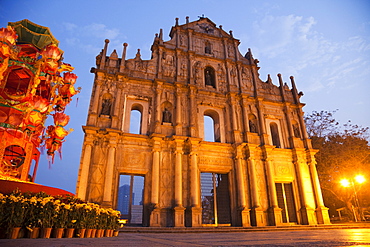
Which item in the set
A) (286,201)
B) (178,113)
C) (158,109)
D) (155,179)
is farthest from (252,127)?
(155,179)

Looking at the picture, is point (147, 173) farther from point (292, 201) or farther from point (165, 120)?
point (292, 201)

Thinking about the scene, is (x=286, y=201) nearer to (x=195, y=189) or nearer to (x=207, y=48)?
Answer: (x=195, y=189)

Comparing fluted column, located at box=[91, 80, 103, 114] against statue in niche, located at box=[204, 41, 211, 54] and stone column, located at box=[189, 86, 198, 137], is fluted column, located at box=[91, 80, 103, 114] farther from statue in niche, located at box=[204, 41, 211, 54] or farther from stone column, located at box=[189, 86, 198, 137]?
statue in niche, located at box=[204, 41, 211, 54]

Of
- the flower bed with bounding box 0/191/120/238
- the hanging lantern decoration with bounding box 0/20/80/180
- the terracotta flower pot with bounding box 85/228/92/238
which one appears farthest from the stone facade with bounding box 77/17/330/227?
the flower bed with bounding box 0/191/120/238

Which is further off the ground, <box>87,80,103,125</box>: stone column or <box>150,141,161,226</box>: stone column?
<box>87,80,103,125</box>: stone column

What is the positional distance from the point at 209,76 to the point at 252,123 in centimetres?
509

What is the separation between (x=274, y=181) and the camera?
52.1 ft

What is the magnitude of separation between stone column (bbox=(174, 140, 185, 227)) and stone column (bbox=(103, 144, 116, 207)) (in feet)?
11.6

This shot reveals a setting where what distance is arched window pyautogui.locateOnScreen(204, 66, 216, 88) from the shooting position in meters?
18.5

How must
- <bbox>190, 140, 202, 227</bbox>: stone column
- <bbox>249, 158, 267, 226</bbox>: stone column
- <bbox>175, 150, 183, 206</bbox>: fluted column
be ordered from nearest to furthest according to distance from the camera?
<bbox>190, 140, 202, 227</bbox>: stone column
<bbox>175, 150, 183, 206</bbox>: fluted column
<bbox>249, 158, 267, 226</bbox>: stone column

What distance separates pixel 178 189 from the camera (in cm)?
1329

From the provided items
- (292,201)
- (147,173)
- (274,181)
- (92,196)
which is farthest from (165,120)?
(292,201)

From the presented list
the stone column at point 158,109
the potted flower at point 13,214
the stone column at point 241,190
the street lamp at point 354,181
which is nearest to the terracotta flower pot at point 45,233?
the potted flower at point 13,214

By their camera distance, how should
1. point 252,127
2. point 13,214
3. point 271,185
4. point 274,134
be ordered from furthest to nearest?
1. point 274,134
2. point 252,127
3. point 271,185
4. point 13,214
